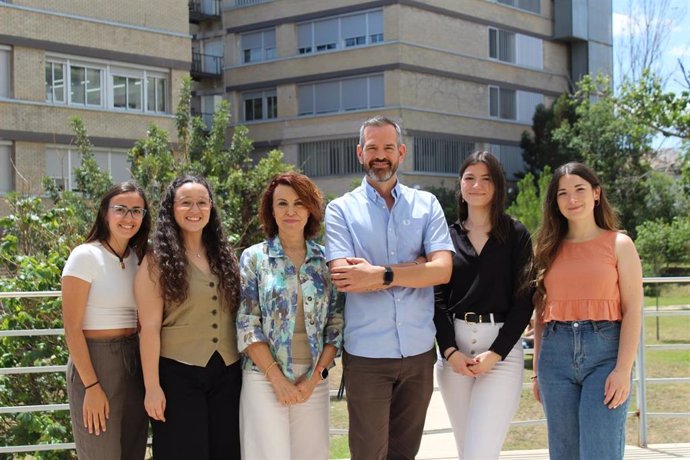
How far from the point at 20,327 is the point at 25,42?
70.1ft

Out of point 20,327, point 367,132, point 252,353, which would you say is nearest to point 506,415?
point 252,353

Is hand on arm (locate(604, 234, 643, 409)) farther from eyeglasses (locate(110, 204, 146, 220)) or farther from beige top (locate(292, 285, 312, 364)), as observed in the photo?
eyeglasses (locate(110, 204, 146, 220))

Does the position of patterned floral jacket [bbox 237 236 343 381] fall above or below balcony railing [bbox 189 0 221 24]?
below

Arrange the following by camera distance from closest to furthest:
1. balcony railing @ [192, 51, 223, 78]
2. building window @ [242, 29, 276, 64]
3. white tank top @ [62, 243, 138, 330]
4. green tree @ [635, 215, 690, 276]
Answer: white tank top @ [62, 243, 138, 330] → green tree @ [635, 215, 690, 276] → building window @ [242, 29, 276, 64] → balcony railing @ [192, 51, 223, 78]

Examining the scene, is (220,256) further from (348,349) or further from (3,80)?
(3,80)

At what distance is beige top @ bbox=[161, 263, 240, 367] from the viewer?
436 cm

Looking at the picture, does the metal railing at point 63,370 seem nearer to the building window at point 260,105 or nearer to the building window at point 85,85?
the building window at point 85,85

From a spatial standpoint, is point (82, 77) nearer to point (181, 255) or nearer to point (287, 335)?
point (181, 255)

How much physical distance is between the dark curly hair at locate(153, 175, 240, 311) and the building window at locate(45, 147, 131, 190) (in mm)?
22075

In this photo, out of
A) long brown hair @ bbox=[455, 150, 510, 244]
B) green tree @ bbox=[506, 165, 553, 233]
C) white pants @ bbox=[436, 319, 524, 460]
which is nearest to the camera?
white pants @ bbox=[436, 319, 524, 460]

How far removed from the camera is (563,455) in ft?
14.5

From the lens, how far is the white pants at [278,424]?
4.34 meters

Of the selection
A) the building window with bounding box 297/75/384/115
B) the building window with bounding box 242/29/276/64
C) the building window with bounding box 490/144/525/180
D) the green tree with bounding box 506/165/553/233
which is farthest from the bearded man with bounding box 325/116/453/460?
the building window with bounding box 490/144/525/180

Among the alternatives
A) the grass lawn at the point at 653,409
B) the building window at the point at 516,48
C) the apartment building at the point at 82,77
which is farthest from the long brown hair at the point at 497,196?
the building window at the point at 516,48
